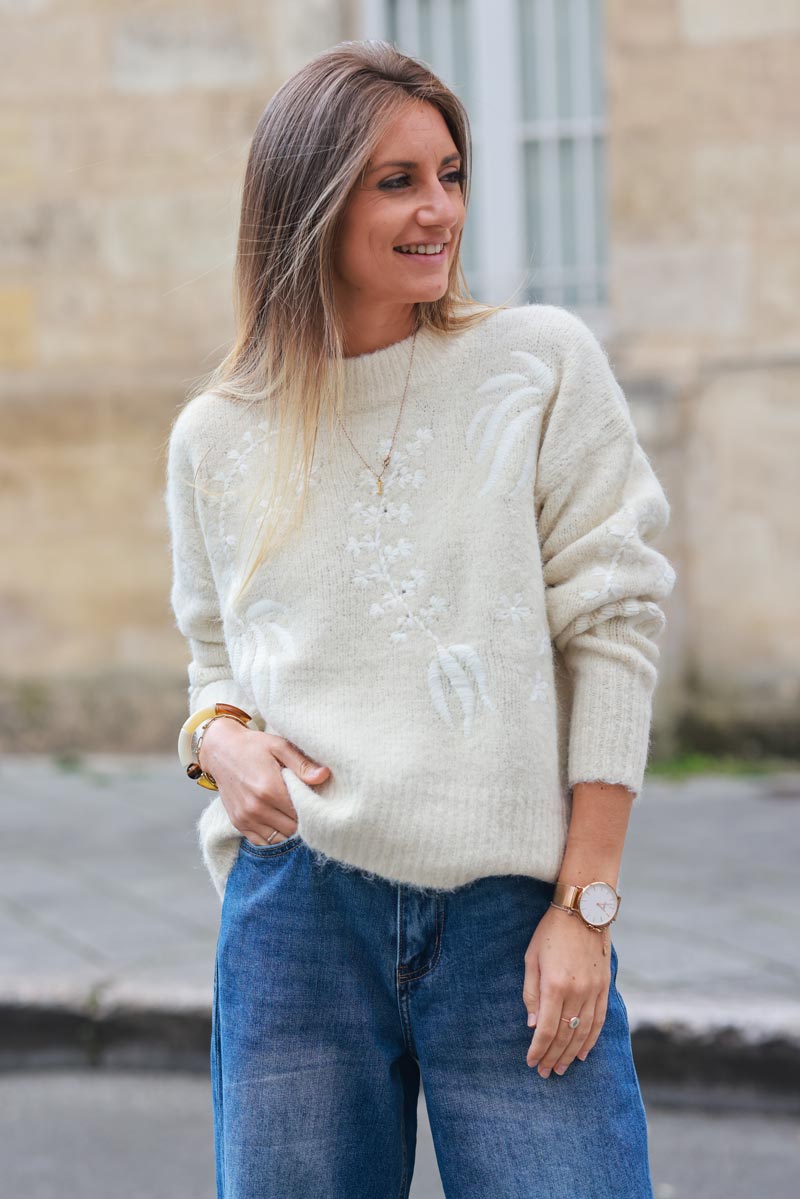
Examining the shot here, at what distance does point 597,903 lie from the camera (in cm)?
159

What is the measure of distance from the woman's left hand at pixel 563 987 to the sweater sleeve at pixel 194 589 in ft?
1.49

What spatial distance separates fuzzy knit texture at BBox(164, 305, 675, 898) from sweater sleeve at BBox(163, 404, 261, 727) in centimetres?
8

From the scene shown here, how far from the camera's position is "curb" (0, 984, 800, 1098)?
3.68 metres

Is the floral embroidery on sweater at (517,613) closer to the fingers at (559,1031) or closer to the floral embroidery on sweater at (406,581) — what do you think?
the floral embroidery on sweater at (406,581)

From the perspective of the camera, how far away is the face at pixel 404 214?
5.50 feet

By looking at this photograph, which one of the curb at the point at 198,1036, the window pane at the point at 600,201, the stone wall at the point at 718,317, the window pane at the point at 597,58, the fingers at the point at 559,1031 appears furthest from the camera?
the window pane at the point at 600,201

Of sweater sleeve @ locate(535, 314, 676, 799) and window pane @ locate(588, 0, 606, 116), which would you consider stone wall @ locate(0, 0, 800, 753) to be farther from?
sweater sleeve @ locate(535, 314, 676, 799)

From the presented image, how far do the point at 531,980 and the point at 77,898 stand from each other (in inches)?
146

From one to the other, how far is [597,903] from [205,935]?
313cm

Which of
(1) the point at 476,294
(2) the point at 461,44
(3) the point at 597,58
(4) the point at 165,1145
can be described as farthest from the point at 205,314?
(4) the point at 165,1145

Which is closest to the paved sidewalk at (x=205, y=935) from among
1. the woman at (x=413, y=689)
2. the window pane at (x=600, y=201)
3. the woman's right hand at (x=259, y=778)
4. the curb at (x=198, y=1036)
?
the curb at (x=198, y=1036)

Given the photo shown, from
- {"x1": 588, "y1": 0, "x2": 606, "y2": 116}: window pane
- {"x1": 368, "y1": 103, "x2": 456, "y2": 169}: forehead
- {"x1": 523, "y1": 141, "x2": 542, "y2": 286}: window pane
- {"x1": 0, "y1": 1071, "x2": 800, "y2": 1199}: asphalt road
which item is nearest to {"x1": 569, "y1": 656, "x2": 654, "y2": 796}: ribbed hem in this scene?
{"x1": 368, "y1": 103, "x2": 456, "y2": 169}: forehead

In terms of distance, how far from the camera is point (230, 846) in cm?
177

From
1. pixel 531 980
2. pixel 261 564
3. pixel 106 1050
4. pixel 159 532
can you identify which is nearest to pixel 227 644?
pixel 261 564
